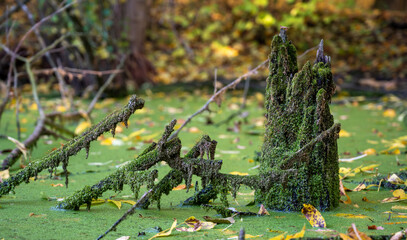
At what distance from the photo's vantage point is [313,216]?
2021 mm

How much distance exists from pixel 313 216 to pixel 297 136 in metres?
0.38

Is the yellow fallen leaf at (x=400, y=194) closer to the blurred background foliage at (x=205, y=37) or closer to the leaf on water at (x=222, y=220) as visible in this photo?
the leaf on water at (x=222, y=220)

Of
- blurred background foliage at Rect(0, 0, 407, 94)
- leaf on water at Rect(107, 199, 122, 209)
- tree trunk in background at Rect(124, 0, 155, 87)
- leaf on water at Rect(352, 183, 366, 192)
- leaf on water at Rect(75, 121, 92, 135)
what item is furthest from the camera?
tree trunk in background at Rect(124, 0, 155, 87)

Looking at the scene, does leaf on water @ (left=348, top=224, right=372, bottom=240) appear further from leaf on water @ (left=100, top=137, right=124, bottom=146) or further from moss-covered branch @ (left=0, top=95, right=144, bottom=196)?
leaf on water @ (left=100, top=137, right=124, bottom=146)

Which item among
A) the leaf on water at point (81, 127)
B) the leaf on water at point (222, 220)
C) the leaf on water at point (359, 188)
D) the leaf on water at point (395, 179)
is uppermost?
the leaf on water at point (81, 127)

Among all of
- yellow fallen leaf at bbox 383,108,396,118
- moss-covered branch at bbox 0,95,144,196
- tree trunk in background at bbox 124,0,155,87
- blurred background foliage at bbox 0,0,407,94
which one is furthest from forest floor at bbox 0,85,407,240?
tree trunk in background at bbox 124,0,155,87

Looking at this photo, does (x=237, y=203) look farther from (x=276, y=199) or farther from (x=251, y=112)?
(x=251, y=112)

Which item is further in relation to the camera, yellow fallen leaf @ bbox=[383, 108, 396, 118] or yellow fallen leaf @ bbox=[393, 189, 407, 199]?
yellow fallen leaf @ bbox=[383, 108, 396, 118]

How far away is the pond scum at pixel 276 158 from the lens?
2.12 meters

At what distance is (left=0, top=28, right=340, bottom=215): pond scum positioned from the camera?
6.95ft

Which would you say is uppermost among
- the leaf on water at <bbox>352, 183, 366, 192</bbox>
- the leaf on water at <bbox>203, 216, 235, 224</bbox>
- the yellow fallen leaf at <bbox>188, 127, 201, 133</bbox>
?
the yellow fallen leaf at <bbox>188, 127, 201, 133</bbox>

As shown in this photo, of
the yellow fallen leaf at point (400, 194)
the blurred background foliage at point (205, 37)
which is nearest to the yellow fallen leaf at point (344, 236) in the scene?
the yellow fallen leaf at point (400, 194)

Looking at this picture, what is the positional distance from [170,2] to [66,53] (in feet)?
12.0

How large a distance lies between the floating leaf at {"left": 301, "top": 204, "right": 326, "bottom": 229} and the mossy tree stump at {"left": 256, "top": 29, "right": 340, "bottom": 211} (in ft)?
0.24
